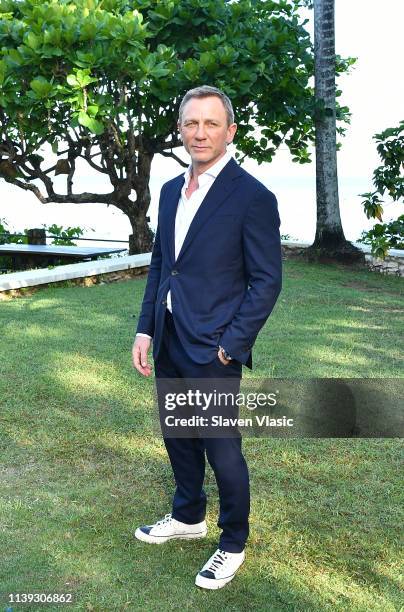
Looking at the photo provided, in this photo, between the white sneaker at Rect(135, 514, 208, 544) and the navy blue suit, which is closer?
the navy blue suit

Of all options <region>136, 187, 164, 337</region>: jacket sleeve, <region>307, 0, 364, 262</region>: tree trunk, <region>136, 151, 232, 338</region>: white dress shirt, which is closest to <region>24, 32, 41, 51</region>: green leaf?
<region>307, 0, 364, 262</region>: tree trunk

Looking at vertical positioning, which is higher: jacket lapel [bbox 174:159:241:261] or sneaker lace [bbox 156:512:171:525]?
jacket lapel [bbox 174:159:241:261]

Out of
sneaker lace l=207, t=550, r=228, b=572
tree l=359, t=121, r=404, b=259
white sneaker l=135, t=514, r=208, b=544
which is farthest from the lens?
tree l=359, t=121, r=404, b=259

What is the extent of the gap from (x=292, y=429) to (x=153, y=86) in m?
8.65

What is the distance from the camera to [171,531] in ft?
13.5

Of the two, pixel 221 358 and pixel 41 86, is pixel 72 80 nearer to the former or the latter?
pixel 41 86

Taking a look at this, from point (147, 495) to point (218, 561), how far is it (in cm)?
110

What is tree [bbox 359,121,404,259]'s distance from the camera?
37.4 ft

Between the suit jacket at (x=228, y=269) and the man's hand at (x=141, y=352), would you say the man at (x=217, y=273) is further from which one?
the man's hand at (x=141, y=352)

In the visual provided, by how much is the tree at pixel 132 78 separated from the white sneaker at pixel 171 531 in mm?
9246

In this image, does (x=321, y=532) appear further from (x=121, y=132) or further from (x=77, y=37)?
(x=121, y=132)

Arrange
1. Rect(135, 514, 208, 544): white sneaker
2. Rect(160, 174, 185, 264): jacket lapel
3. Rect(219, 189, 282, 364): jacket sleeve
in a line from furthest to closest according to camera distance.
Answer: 1. Rect(135, 514, 208, 544): white sneaker
2. Rect(160, 174, 185, 264): jacket lapel
3. Rect(219, 189, 282, 364): jacket sleeve

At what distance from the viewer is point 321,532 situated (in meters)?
4.27

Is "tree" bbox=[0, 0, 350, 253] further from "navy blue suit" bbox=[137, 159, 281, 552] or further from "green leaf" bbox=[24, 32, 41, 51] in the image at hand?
"navy blue suit" bbox=[137, 159, 281, 552]
